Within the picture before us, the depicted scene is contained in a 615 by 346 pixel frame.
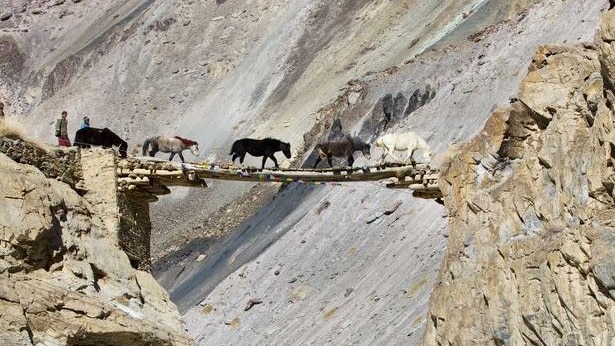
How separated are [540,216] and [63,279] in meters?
8.10

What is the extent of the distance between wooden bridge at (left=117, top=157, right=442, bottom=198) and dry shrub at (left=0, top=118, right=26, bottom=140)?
13.1ft

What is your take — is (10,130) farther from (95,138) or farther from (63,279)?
(95,138)

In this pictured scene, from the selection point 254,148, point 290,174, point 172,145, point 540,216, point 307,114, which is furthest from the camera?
point 307,114

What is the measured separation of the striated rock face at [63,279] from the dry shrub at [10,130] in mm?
786

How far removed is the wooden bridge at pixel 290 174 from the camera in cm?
2731

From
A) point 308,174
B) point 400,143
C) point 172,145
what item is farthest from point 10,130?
point 172,145

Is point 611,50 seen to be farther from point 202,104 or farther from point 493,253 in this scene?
point 202,104

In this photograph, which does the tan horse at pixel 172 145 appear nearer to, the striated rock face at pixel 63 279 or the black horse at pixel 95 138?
the black horse at pixel 95 138

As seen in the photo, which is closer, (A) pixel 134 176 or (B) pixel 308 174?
(A) pixel 134 176

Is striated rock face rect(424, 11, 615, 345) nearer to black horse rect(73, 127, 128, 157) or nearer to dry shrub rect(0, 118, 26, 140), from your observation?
black horse rect(73, 127, 128, 157)

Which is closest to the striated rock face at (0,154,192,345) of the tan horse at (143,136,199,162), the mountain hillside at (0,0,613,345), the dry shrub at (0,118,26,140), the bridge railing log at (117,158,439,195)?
the dry shrub at (0,118,26,140)

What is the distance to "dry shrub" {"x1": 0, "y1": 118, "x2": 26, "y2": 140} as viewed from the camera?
23.0m

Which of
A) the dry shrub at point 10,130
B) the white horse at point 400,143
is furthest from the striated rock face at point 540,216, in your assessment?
the dry shrub at point 10,130

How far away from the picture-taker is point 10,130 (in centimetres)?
2319
